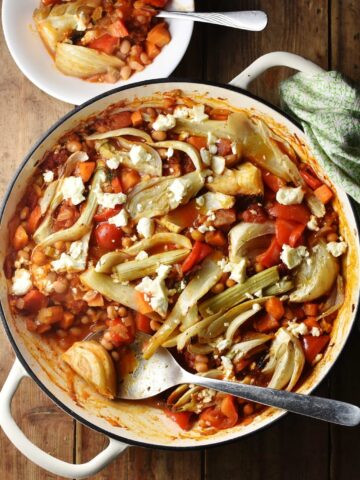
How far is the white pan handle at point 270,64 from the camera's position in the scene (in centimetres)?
304

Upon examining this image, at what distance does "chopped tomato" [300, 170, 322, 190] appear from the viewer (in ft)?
10.6

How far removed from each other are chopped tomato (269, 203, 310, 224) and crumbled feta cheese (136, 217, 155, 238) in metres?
0.50

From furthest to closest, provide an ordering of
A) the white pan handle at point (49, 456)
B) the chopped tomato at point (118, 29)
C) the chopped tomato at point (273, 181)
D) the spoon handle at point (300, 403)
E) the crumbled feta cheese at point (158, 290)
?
the chopped tomato at point (118, 29) < the chopped tomato at point (273, 181) < the crumbled feta cheese at point (158, 290) < the white pan handle at point (49, 456) < the spoon handle at point (300, 403)

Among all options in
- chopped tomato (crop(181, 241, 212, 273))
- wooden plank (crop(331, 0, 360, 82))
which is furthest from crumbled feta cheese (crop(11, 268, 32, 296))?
wooden plank (crop(331, 0, 360, 82))

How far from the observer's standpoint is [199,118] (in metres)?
3.24

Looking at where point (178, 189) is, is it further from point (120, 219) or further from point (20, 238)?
point (20, 238)

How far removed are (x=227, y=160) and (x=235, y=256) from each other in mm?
395

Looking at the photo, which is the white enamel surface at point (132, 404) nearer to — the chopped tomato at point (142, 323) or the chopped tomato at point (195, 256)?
the chopped tomato at point (142, 323)

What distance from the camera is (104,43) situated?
3.40 metres

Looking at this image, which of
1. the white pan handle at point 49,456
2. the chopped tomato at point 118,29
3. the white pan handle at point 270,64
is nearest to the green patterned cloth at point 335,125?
the white pan handle at point 270,64

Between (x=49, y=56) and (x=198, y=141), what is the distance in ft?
2.54

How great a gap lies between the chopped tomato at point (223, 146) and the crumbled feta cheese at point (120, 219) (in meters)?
0.46

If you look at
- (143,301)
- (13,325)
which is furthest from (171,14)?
(13,325)

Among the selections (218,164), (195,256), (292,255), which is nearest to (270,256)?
(292,255)
